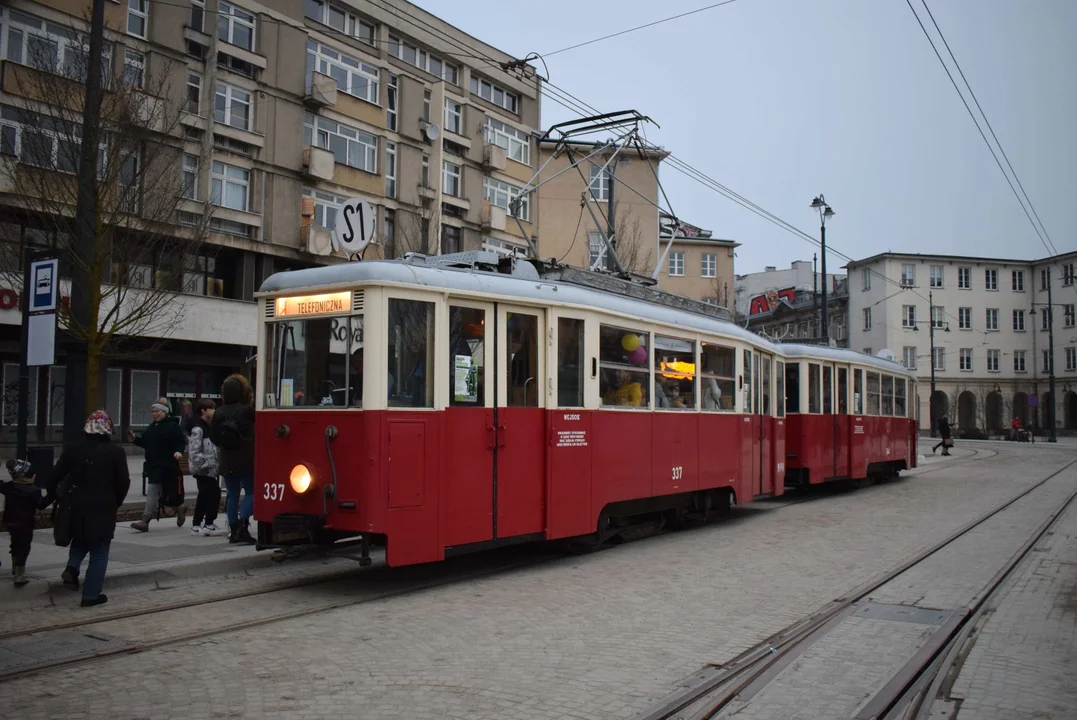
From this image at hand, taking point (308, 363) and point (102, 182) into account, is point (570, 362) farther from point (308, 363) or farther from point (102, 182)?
point (102, 182)

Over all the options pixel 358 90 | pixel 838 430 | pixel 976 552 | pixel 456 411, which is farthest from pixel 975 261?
pixel 456 411

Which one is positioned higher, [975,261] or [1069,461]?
[975,261]

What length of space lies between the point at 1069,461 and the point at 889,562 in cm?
2685

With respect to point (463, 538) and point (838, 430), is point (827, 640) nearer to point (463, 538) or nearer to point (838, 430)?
point (463, 538)

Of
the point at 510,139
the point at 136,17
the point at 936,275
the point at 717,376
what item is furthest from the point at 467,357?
the point at 936,275

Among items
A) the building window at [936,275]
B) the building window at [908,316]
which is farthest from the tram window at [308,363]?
the building window at [936,275]

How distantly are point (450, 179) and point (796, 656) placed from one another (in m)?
33.1

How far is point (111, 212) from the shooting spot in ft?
50.3

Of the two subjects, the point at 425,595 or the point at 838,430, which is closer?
the point at 425,595

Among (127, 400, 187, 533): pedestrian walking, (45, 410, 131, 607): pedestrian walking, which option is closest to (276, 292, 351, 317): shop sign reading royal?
(45, 410, 131, 607): pedestrian walking

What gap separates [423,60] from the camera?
37.2 m

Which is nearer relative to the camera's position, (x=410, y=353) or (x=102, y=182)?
(x=410, y=353)

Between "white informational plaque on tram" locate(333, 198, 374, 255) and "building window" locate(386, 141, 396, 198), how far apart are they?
23141mm

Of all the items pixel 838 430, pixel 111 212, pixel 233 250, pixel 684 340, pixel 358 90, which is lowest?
pixel 838 430
